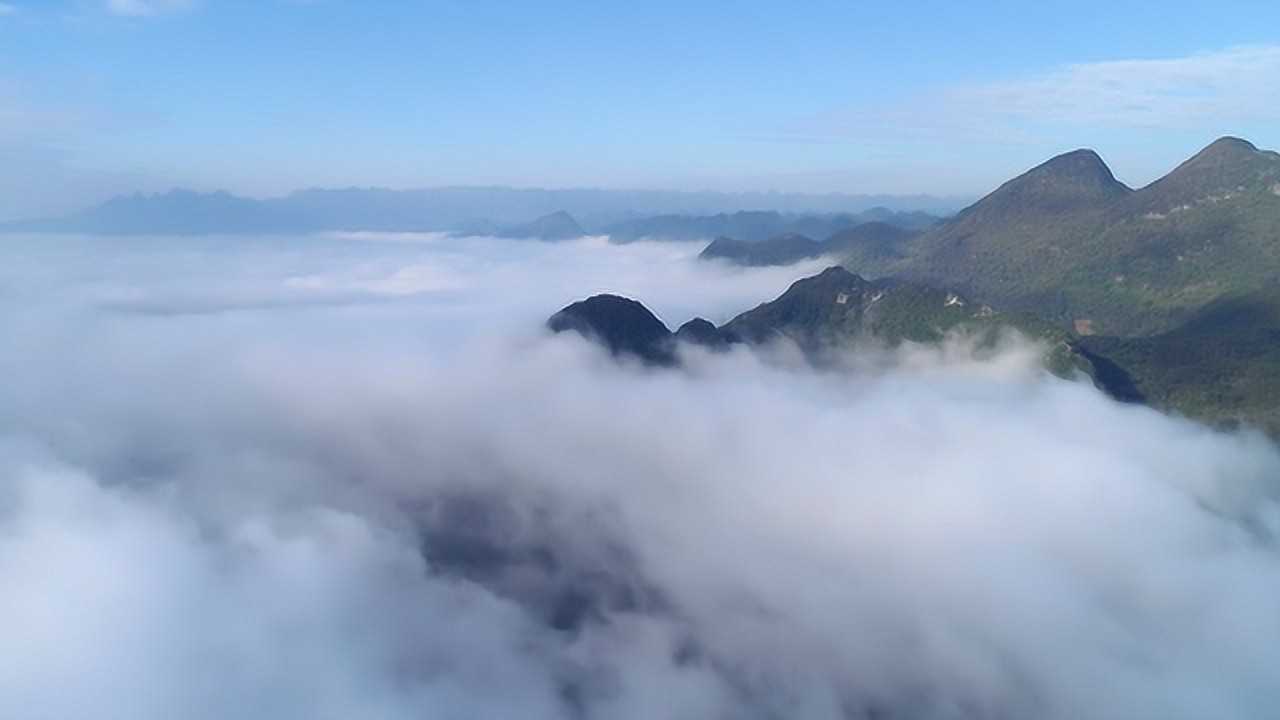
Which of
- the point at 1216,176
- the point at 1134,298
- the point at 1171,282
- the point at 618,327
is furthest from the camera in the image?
the point at 1216,176

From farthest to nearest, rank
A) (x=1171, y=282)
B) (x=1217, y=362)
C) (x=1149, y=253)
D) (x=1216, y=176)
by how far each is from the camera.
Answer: (x=1216, y=176), (x=1149, y=253), (x=1171, y=282), (x=1217, y=362)

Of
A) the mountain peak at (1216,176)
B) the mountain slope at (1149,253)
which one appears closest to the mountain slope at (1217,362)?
the mountain slope at (1149,253)

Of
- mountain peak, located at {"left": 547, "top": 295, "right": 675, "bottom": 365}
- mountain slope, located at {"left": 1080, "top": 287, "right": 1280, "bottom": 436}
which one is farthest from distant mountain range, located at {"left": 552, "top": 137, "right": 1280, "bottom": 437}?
mountain peak, located at {"left": 547, "top": 295, "right": 675, "bottom": 365}

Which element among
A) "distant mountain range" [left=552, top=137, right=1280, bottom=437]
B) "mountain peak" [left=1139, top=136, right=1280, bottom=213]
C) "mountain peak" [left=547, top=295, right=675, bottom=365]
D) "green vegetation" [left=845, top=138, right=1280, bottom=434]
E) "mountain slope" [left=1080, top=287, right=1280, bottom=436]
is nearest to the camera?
"mountain slope" [left=1080, top=287, right=1280, bottom=436]

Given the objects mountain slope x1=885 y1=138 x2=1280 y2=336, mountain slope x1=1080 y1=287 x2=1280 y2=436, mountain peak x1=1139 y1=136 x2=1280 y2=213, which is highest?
mountain peak x1=1139 y1=136 x2=1280 y2=213

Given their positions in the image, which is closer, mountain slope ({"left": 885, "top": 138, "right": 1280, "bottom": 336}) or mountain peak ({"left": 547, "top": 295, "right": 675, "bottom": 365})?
mountain peak ({"left": 547, "top": 295, "right": 675, "bottom": 365})

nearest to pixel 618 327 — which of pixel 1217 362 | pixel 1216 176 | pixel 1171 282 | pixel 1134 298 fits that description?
pixel 1217 362

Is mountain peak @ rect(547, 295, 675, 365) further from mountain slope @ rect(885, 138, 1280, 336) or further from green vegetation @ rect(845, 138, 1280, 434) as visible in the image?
mountain slope @ rect(885, 138, 1280, 336)

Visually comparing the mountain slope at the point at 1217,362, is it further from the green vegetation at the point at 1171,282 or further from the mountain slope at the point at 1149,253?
the mountain slope at the point at 1149,253

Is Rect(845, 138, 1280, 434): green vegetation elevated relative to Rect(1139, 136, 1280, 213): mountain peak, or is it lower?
lower

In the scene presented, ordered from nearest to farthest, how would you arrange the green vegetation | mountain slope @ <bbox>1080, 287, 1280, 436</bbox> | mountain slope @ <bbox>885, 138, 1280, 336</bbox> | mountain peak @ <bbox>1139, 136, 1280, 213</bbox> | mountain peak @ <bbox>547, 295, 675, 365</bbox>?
mountain slope @ <bbox>1080, 287, 1280, 436</bbox> → mountain peak @ <bbox>547, 295, 675, 365</bbox> → the green vegetation → mountain slope @ <bbox>885, 138, 1280, 336</bbox> → mountain peak @ <bbox>1139, 136, 1280, 213</bbox>

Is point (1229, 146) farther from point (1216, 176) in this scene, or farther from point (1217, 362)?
point (1217, 362)

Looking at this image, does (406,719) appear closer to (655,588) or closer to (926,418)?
(655,588)
